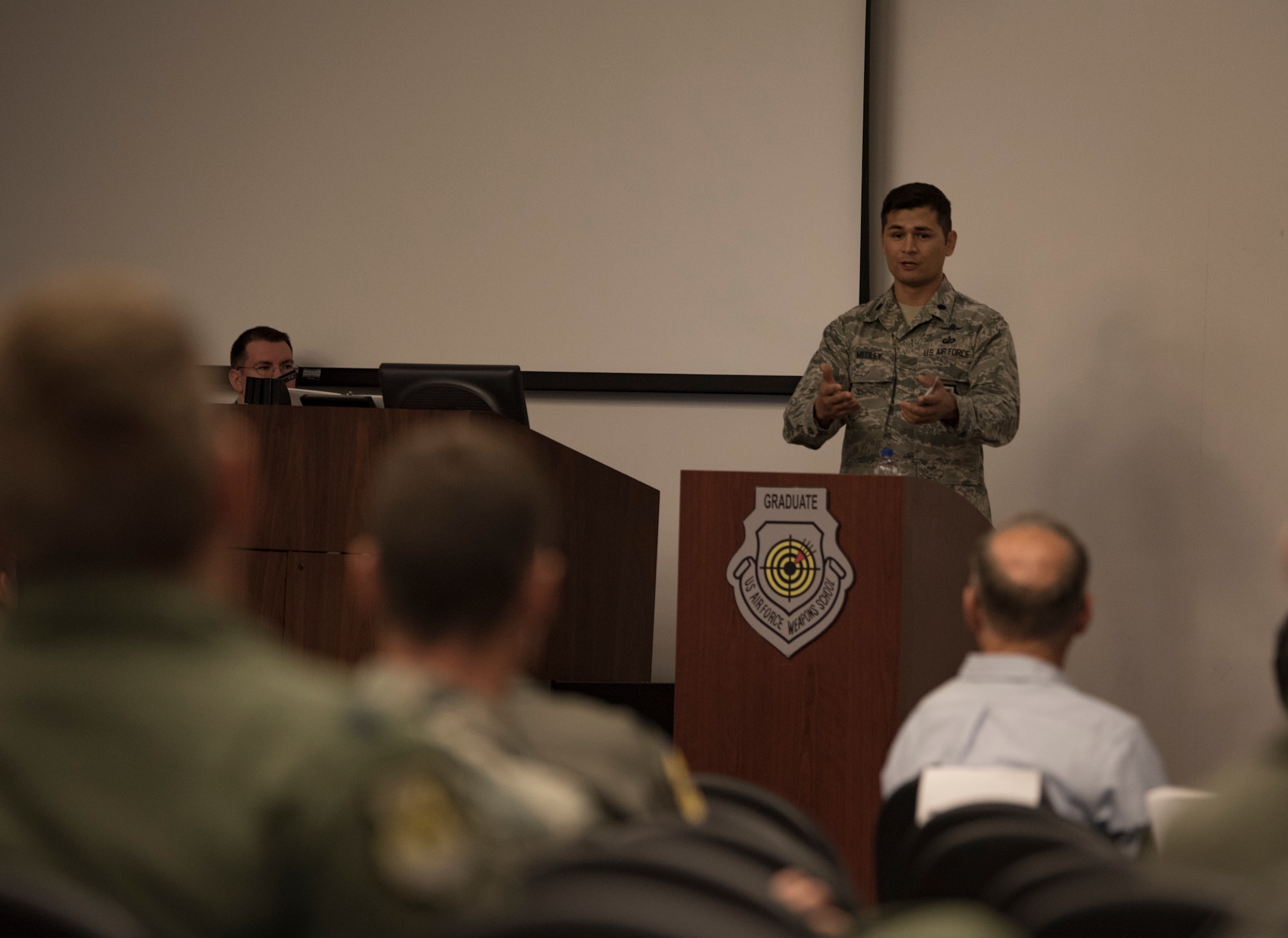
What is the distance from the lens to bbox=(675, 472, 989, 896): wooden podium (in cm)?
307

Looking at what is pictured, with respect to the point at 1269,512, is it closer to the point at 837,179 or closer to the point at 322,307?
the point at 837,179

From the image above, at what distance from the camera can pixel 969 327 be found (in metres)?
4.03

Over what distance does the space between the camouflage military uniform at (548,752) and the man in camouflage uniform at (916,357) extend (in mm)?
2699

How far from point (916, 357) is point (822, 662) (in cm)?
122

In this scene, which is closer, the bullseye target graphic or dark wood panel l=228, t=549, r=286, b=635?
the bullseye target graphic

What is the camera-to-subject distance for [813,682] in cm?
312

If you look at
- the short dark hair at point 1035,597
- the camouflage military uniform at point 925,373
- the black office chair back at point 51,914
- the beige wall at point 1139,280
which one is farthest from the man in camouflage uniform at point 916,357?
the black office chair back at point 51,914

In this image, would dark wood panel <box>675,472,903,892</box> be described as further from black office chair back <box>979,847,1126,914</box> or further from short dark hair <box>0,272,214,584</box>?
short dark hair <box>0,272,214,584</box>

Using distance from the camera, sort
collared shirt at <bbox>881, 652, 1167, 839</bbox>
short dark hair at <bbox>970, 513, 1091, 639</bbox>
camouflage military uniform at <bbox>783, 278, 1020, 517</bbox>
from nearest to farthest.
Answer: collared shirt at <bbox>881, 652, 1167, 839</bbox> → short dark hair at <bbox>970, 513, 1091, 639</bbox> → camouflage military uniform at <bbox>783, 278, 1020, 517</bbox>

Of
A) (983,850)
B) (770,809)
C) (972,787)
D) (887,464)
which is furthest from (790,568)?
(983,850)

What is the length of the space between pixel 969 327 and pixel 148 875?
3.55 meters

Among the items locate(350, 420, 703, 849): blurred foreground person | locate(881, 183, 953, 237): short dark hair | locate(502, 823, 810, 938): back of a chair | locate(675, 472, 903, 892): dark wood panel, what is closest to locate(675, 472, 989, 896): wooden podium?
locate(675, 472, 903, 892): dark wood panel

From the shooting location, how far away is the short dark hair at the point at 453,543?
1.10 meters

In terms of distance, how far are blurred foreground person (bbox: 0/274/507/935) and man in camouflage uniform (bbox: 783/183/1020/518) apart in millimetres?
3074
